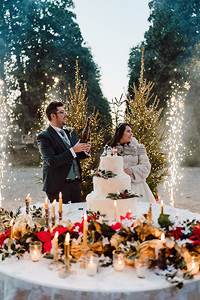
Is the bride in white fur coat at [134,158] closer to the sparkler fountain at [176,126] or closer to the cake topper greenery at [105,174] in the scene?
the cake topper greenery at [105,174]

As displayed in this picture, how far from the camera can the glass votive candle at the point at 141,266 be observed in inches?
71.9

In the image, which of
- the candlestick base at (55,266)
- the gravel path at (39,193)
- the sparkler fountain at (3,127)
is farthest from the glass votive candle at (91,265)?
the sparkler fountain at (3,127)

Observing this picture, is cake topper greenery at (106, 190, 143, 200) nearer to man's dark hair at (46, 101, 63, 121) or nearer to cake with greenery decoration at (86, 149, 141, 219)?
cake with greenery decoration at (86, 149, 141, 219)

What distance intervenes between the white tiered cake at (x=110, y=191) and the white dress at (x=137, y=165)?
1.14 metres

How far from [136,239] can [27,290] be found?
0.84 m

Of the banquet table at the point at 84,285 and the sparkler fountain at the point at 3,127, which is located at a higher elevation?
the sparkler fountain at the point at 3,127

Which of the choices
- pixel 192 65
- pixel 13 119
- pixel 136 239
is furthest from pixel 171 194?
pixel 13 119

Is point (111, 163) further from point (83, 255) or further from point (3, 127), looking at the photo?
point (3, 127)

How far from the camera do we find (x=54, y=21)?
1884 centimetres

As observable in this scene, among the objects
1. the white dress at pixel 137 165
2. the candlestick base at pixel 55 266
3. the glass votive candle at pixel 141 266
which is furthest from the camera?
the white dress at pixel 137 165

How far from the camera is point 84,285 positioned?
5.70 ft

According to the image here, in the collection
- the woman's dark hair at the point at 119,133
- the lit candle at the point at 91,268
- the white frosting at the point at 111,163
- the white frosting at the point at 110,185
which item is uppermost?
the woman's dark hair at the point at 119,133

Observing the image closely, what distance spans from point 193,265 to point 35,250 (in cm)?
110

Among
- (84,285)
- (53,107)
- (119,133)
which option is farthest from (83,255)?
(119,133)
